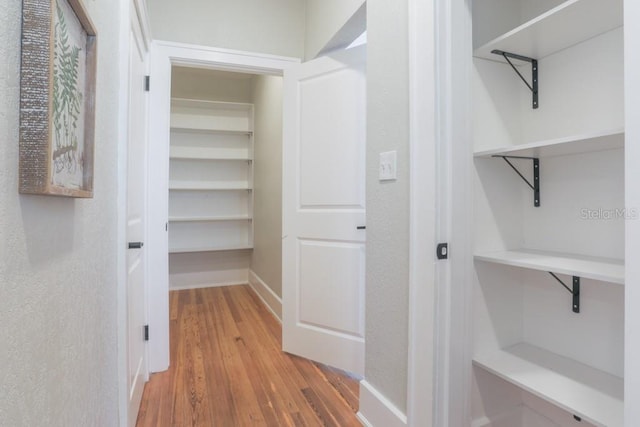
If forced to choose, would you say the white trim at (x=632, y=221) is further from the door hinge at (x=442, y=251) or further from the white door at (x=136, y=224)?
the white door at (x=136, y=224)

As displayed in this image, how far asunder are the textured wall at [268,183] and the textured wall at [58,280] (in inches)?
77.7

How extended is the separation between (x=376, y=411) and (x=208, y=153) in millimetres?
3528

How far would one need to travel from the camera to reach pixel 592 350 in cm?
→ 128

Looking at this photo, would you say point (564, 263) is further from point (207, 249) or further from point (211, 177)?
point (211, 177)

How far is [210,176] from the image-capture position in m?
4.29

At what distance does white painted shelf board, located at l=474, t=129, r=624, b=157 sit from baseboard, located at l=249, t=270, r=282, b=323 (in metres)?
2.27

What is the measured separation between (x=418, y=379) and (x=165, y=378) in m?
1.56

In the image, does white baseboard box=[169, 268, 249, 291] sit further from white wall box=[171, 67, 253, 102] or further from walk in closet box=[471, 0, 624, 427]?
walk in closet box=[471, 0, 624, 427]

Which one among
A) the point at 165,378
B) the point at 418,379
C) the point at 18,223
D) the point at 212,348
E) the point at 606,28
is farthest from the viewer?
the point at 212,348

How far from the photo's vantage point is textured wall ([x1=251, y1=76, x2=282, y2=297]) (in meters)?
3.21

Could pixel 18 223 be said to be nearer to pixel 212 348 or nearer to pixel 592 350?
pixel 592 350

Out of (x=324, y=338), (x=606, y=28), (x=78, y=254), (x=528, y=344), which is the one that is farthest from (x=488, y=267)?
(x=78, y=254)

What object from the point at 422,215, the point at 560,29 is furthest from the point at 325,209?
the point at 560,29

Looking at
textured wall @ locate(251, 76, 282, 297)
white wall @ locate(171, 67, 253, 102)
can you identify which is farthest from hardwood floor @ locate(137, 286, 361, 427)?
white wall @ locate(171, 67, 253, 102)
